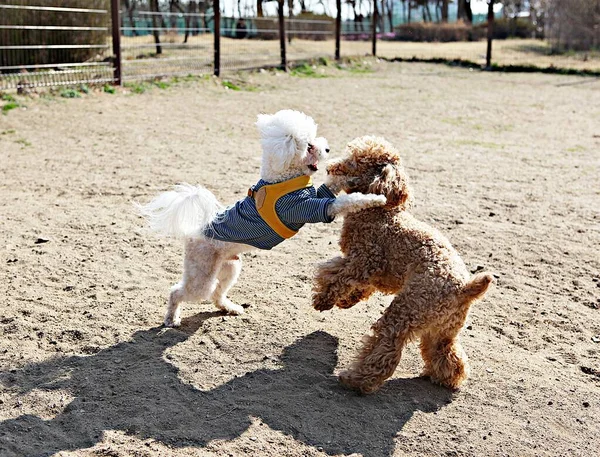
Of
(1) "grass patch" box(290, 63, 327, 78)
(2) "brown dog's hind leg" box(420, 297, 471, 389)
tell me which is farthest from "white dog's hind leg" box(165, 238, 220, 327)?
(1) "grass patch" box(290, 63, 327, 78)

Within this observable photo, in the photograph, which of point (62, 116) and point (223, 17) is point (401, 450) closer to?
point (62, 116)

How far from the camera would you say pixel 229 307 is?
4.32 meters

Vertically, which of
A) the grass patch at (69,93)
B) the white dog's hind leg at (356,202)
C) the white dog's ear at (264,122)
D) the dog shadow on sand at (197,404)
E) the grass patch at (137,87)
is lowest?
the dog shadow on sand at (197,404)

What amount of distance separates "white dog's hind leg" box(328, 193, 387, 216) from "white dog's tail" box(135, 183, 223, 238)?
0.85m

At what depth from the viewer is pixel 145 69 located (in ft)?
45.3

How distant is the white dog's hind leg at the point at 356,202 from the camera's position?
11.2 ft

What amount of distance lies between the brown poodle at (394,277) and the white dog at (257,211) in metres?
0.18

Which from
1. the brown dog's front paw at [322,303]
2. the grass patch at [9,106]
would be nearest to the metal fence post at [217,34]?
the grass patch at [9,106]

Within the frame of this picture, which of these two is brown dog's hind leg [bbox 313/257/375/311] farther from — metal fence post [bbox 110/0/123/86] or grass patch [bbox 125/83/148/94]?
metal fence post [bbox 110/0/123/86]

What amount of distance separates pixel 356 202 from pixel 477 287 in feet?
2.25

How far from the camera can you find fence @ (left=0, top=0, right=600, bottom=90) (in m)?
12.4

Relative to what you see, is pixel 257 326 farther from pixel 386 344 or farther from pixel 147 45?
pixel 147 45

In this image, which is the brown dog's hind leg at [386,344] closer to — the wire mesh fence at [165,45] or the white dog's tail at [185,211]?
the white dog's tail at [185,211]

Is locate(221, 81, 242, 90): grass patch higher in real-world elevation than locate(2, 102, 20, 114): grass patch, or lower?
higher
